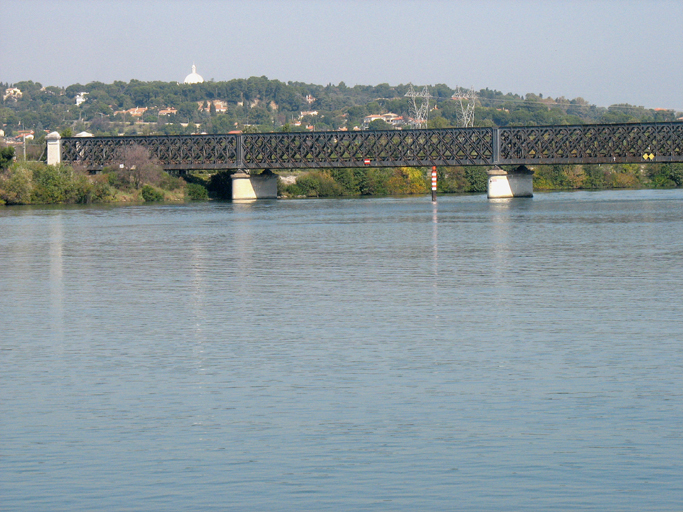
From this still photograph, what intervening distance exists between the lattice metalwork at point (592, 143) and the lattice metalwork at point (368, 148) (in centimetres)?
397

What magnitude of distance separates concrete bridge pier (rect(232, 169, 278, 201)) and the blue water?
122658mm

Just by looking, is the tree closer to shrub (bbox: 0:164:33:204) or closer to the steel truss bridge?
shrub (bbox: 0:164:33:204)

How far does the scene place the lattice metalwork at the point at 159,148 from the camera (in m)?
168

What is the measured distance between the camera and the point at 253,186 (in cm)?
16462

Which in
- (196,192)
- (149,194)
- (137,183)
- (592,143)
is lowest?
(149,194)

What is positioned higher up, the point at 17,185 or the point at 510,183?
the point at 510,183

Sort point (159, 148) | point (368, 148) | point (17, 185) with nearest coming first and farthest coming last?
point (17, 185), point (159, 148), point (368, 148)

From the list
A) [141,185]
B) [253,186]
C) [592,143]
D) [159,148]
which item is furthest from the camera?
[159,148]

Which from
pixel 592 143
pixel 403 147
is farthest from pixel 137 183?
pixel 592 143

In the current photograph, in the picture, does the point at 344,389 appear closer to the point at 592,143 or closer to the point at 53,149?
the point at 592,143

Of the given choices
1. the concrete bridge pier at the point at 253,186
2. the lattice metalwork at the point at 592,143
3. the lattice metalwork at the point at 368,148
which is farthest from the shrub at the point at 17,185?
the lattice metalwork at the point at 592,143

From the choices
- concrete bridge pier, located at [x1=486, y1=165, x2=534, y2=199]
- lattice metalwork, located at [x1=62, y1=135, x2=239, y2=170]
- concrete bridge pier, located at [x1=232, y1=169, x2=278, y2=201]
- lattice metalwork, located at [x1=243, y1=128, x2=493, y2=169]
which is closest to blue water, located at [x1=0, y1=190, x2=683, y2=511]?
concrete bridge pier, located at [x1=486, y1=165, x2=534, y2=199]

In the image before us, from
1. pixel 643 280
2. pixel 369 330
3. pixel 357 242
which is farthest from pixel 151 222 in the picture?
pixel 369 330

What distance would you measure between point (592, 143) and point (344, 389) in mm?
142952
